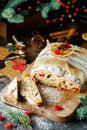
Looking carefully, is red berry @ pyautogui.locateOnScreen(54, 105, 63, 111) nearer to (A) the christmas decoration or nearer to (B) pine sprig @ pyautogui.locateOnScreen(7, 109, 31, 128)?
(B) pine sprig @ pyautogui.locateOnScreen(7, 109, 31, 128)

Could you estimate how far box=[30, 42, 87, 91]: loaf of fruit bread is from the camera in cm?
227

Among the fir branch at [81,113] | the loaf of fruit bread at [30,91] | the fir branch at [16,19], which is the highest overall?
the fir branch at [16,19]

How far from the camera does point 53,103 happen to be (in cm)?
217

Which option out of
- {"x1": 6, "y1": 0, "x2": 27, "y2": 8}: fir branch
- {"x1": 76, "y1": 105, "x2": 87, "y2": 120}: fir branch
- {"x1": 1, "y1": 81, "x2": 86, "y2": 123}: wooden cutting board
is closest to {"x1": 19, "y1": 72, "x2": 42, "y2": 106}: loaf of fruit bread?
{"x1": 1, "y1": 81, "x2": 86, "y2": 123}: wooden cutting board

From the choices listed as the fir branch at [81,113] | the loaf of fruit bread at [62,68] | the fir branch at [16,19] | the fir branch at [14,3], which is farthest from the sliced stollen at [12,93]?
the fir branch at [14,3]

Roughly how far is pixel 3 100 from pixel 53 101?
10.8 inches

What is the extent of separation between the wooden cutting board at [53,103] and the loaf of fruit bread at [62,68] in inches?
1.8

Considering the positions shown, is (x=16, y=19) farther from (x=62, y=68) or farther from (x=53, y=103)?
(x=53, y=103)

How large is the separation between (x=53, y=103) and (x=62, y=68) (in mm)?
236

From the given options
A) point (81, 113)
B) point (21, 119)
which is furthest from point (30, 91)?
point (81, 113)

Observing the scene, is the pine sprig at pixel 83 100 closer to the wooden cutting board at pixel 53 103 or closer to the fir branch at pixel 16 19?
the wooden cutting board at pixel 53 103

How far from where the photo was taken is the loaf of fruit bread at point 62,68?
7.44ft

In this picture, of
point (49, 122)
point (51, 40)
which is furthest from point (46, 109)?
point (51, 40)

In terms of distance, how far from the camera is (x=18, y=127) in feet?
6.69
